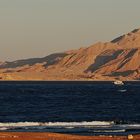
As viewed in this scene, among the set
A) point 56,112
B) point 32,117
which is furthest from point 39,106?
point 32,117

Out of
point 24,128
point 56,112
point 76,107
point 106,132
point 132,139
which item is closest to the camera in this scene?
point 132,139

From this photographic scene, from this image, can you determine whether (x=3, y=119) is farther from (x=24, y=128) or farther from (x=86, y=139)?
(x=86, y=139)

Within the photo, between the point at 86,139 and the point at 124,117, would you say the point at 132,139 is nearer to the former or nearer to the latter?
the point at 86,139

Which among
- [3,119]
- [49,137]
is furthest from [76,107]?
[49,137]

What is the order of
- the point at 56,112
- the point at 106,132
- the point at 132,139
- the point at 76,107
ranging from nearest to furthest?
the point at 132,139 → the point at 106,132 → the point at 56,112 → the point at 76,107

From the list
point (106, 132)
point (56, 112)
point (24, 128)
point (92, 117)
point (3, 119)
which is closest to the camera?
point (106, 132)

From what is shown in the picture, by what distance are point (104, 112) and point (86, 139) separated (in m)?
47.1

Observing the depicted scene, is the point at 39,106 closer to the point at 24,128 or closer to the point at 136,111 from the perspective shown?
the point at 136,111

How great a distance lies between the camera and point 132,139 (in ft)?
150

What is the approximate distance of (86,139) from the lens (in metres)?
46.3

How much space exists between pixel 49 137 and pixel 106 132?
11.2 m

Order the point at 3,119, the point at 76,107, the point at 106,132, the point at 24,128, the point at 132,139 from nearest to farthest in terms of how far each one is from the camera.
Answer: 1. the point at 132,139
2. the point at 106,132
3. the point at 24,128
4. the point at 3,119
5. the point at 76,107

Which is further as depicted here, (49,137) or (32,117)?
(32,117)

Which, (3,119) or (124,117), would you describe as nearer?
(3,119)
